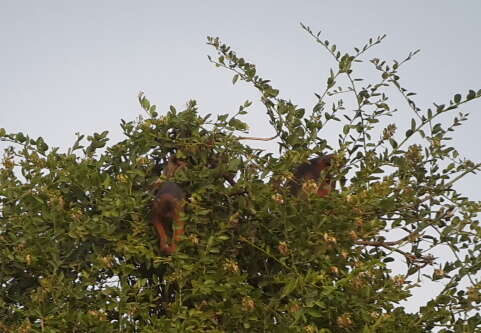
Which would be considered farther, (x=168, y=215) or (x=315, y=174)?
(x=315, y=174)

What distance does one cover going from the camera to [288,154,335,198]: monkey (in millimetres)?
4247

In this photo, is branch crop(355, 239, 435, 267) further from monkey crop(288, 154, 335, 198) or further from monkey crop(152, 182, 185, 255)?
monkey crop(152, 182, 185, 255)

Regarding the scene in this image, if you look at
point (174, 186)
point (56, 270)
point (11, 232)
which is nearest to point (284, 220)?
point (174, 186)

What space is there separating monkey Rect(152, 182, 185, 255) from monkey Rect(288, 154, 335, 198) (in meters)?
0.67

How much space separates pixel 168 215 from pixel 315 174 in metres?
0.91

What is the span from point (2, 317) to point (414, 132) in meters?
2.76

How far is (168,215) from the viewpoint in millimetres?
3973

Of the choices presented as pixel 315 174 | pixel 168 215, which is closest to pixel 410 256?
pixel 315 174

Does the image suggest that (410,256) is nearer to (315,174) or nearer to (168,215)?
(315,174)

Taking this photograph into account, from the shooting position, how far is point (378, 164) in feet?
15.3

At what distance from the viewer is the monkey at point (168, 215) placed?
13.0ft

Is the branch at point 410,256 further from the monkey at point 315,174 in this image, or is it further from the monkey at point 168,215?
the monkey at point 168,215

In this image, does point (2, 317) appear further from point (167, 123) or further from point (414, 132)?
point (414, 132)

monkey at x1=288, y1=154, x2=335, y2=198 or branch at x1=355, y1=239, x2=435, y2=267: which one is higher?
monkey at x1=288, y1=154, x2=335, y2=198
